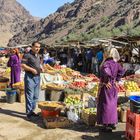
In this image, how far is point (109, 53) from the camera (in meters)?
8.70

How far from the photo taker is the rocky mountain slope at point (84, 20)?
7028 cm

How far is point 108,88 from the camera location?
28.8 feet

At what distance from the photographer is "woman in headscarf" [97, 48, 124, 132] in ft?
28.6

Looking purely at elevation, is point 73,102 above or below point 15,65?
below

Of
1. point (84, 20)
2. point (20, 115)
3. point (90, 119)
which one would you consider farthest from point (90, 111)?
point (84, 20)

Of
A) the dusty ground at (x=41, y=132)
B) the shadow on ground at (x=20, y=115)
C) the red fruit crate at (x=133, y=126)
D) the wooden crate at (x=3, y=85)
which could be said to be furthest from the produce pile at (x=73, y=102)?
the wooden crate at (x=3, y=85)

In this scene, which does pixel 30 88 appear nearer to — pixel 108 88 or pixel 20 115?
pixel 20 115

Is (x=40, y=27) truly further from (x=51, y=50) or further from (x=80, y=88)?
(x=80, y=88)

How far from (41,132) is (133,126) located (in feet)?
7.20

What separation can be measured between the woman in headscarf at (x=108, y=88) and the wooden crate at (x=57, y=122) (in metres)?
1.25

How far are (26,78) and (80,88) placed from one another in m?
3.35

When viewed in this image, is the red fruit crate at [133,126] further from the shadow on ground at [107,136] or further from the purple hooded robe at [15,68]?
the purple hooded robe at [15,68]

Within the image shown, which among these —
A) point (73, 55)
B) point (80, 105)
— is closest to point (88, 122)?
point (80, 105)

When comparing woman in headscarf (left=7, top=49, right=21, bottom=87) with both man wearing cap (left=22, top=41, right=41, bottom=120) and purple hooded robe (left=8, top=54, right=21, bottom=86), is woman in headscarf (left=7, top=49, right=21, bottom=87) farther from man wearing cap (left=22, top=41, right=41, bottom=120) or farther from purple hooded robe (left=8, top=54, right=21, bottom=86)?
man wearing cap (left=22, top=41, right=41, bottom=120)
